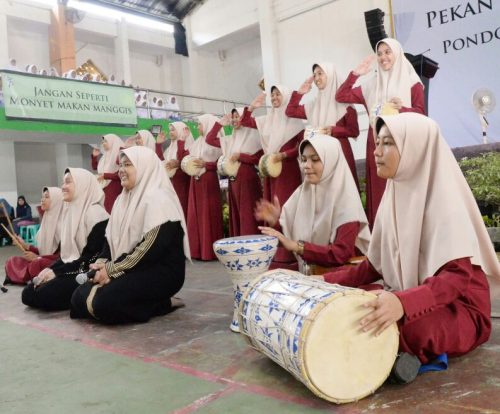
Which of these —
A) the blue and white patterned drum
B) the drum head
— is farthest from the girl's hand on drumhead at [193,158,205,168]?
the drum head

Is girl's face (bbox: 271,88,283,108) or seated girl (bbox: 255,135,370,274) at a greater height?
girl's face (bbox: 271,88,283,108)

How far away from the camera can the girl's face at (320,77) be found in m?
4.25

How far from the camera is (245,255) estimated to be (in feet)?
7.23

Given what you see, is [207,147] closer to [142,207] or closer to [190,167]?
[190,167]

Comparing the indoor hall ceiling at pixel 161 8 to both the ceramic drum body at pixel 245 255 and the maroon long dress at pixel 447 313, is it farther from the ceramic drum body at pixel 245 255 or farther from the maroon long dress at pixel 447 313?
the maroon long dress at pixel 447 313

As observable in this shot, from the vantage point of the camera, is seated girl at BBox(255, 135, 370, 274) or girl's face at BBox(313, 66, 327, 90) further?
girl's face at BBox(313, 66, 327, 90)

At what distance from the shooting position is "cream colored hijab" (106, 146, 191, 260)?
9.04 ft

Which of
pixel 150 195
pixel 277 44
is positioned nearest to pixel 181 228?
pixel 150 195

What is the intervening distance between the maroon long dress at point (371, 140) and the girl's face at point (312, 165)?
4.70 ft

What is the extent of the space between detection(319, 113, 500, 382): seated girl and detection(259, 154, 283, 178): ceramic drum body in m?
2.42

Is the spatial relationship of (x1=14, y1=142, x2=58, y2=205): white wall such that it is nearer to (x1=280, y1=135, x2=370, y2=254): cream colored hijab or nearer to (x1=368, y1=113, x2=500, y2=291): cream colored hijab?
(x1=280, y1=135, x2=370, y2=254): cream colored hijab

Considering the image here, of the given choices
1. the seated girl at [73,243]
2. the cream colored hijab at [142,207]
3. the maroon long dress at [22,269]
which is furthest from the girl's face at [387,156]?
the maroon long dress at [22,269]

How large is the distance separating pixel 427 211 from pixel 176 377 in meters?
1.05

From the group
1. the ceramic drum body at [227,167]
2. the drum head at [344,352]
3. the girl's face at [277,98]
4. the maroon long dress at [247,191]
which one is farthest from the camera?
the maroon long dress at [247,191]
